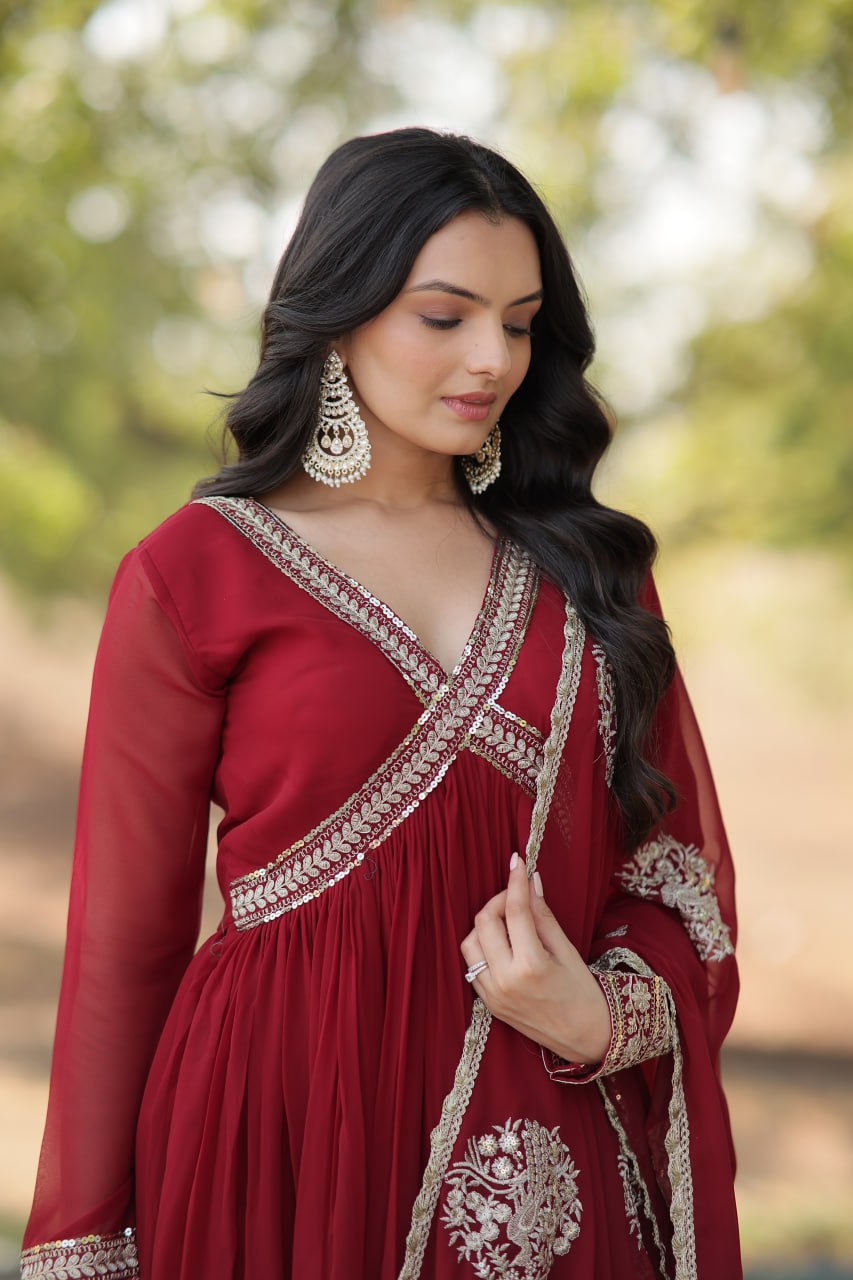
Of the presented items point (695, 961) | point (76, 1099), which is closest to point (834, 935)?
point (695, 961)

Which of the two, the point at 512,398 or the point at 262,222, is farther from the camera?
the point at 262,222

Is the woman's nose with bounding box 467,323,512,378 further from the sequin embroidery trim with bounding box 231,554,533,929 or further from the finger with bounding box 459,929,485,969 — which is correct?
the finger with bounding box 459,929,485,969

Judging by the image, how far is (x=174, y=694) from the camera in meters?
1.48

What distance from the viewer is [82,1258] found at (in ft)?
4.79

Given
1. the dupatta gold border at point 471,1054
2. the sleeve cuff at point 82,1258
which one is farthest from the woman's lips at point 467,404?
the sleeve cuff at point 82,1258

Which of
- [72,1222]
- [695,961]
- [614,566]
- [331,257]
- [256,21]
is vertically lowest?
[72,1222]

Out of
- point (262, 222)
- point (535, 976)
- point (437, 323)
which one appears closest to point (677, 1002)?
point (535, 976)

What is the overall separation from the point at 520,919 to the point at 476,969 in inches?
2.8

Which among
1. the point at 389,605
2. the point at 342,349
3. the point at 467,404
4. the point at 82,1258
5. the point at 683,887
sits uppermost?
the point at 342,349

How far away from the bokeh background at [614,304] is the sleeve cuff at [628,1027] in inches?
129

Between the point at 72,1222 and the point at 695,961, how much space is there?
0.73m

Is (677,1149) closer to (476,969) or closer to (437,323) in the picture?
(476,969)

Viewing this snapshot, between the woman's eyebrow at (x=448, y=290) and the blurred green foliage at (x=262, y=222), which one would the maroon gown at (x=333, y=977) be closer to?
the woman's eyebrow at (x=448, y=290)

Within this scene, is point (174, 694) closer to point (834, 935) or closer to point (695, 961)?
point (695, 961)
